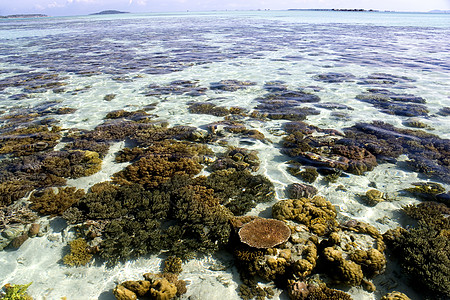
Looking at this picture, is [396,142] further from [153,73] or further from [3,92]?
[3,92]

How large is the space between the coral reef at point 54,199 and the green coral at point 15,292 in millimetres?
2022

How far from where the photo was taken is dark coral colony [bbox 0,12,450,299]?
5.16 meters

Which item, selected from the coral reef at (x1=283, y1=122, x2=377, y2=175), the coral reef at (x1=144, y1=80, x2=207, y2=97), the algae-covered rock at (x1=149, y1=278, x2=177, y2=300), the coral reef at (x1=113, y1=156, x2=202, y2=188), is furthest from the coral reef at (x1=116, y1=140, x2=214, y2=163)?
the coral reef at (x1=144, y1=80, x2=207, y2=97)

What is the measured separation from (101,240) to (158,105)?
9.40 meters

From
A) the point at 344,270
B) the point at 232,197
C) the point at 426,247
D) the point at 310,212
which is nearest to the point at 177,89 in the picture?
the point at 232,197

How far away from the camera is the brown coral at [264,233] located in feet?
18.0

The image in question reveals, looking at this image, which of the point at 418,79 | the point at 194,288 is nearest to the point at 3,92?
the point at 194,288

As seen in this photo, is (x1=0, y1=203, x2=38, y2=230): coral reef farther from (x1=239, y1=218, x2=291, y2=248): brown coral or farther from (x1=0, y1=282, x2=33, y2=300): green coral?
(x1=239, y1=218, x2=291, y2=248): brown coral

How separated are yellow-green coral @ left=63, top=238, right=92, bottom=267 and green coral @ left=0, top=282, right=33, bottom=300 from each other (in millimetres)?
747

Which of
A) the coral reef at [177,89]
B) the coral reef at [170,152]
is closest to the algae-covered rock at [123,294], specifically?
the coral reef at [170,152]

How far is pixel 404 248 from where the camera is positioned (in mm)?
5492

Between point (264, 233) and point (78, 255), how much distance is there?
388cm

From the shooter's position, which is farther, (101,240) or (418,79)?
(418,79)

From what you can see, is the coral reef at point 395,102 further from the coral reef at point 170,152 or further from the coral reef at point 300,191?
the coral reef at point 170,152
